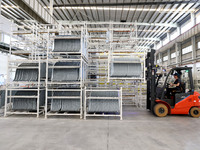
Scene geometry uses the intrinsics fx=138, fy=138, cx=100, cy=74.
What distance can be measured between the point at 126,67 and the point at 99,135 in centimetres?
394

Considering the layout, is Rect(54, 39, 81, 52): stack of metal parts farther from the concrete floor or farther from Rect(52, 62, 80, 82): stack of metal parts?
the concrete floor

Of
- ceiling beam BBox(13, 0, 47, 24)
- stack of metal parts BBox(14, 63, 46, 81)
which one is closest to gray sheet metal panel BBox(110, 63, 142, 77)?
stack of metal parts BBox(14, 63, 46, 81)

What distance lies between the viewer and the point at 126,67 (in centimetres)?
735

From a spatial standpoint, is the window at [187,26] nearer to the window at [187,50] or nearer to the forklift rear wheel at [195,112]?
the window at [187,50]

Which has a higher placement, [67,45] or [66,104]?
[67,45]

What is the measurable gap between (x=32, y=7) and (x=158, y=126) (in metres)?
8.90

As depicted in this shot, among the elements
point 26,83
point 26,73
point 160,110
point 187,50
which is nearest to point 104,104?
point 160,110

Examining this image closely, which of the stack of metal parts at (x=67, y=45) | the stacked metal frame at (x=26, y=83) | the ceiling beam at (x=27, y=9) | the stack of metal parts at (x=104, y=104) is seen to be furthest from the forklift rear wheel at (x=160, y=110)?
the ceiling beam at (x=27, y=9)

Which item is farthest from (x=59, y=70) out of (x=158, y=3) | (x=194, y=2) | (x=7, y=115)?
(x=194, y=2)

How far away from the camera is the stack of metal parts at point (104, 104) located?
21.7 feet

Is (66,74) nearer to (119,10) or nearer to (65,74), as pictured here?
(65,74)

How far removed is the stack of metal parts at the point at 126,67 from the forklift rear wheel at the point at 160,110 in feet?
6.09

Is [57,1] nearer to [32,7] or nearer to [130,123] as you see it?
[32,7]

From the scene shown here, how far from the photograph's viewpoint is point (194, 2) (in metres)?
13.1
